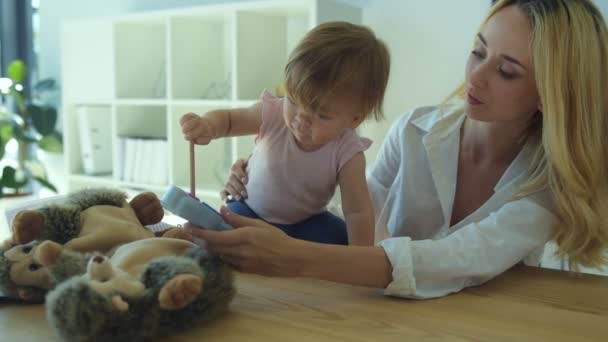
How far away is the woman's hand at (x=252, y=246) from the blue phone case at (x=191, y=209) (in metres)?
0.01

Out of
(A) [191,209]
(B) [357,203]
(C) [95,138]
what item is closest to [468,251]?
(B) [357,203]

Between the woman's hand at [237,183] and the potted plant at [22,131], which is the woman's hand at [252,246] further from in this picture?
the potted plant at [22,131]

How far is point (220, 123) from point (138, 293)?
51 centimetres

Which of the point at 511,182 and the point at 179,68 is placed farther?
the point at 179,68

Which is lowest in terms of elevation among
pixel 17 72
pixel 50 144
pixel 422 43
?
pixel 50 144

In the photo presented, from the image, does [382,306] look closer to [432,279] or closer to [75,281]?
[432,279]

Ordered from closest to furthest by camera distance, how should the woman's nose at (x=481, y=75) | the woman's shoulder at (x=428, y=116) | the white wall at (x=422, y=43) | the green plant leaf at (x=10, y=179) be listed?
the woman's nose at (x=481, y=75), the woman's shoulder at (x=428, y=116), the white wall at (x=422, y=43), the green plant leaf at (x=10, y=179)

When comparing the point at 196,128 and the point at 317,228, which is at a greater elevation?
the point at 196,128

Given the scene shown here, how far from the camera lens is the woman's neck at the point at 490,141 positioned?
4.15 ft

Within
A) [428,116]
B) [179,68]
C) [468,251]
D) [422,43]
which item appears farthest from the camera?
[179,68]

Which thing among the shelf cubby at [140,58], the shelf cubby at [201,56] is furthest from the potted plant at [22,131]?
the shelf cubby at [201,56]

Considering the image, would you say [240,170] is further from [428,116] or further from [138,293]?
[138,293]

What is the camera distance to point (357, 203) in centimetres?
108

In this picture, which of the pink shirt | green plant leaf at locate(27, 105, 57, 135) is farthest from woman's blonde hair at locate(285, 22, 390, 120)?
green plant leaf at locate(27, 105, 57, 135)
